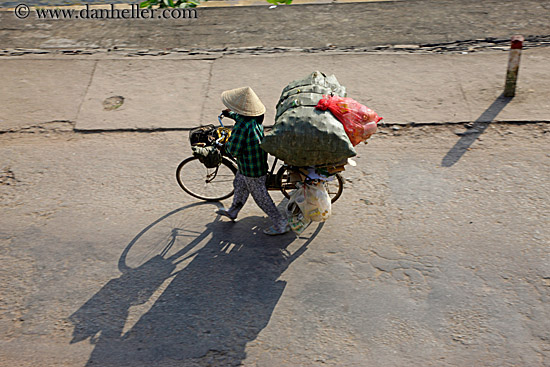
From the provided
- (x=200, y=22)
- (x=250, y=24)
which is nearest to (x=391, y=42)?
(x=250, y=24)

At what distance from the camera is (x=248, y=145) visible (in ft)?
16.5

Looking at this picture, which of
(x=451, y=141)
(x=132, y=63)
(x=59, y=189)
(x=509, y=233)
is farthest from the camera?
(x=132, y=63)

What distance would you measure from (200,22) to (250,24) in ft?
3.24

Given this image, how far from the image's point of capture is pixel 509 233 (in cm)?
537

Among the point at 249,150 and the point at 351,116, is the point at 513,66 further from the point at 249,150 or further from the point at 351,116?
the point at 249,150

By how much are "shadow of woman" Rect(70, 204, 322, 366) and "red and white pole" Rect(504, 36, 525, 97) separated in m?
3.91

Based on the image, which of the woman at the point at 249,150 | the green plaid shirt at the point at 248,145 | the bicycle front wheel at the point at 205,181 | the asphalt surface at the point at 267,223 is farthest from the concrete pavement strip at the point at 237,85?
→ the green plaid shirt at the point at 248,145

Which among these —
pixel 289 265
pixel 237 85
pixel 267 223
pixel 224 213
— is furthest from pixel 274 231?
pixel 237 85

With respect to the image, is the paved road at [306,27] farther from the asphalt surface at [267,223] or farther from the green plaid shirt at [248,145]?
the green plaid shirt at [248,145]

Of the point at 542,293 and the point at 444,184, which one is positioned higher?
the point at 444,184

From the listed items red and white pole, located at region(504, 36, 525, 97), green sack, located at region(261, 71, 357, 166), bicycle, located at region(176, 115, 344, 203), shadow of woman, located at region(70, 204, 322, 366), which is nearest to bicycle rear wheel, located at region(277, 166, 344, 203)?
bicycle, located at region(176, 115, 344, 203)

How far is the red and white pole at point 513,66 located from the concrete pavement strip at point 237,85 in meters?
0.15

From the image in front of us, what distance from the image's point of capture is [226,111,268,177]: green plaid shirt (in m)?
5.02

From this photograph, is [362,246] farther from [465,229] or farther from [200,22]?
[200,22]
